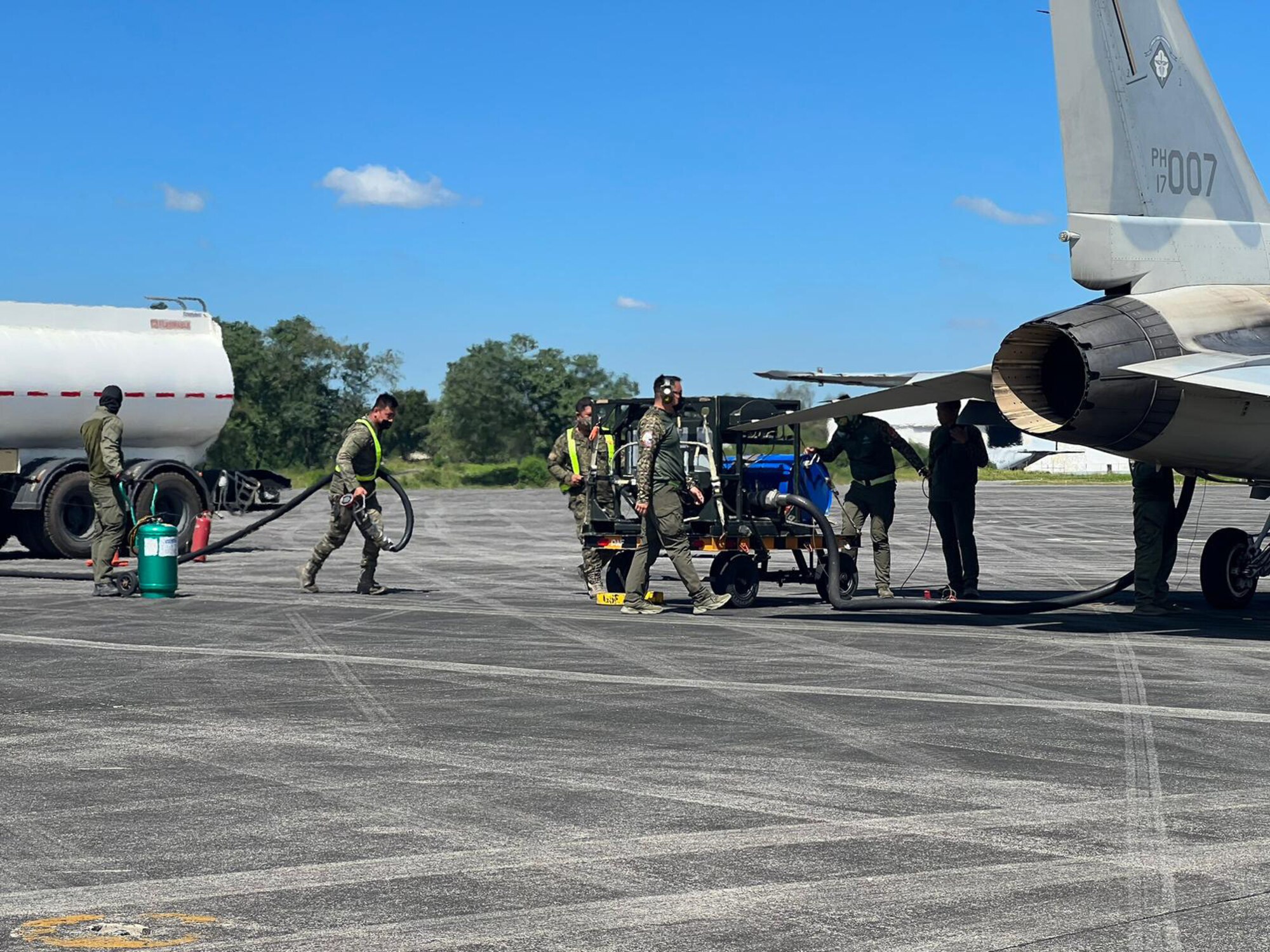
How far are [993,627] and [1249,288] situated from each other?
360 cm

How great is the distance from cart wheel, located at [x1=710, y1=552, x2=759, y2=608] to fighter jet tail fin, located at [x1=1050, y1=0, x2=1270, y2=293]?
14.8ft

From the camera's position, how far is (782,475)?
645 inches

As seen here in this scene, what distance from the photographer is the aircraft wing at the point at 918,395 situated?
13.8 m

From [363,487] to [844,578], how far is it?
5200 mm

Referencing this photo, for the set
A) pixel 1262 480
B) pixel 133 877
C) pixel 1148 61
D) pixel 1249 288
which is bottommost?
pixel 133 877

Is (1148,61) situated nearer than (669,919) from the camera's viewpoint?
No

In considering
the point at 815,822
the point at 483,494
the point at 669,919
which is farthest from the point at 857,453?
the point at 483,494

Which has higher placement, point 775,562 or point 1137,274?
point 1137,274

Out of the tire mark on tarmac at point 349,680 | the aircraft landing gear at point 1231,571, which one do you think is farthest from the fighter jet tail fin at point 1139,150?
the tire mark on tarmac at point 349,680

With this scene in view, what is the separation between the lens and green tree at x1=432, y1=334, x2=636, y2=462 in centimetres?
9919

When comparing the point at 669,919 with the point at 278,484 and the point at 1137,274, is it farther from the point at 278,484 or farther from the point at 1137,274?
the point at 278,484

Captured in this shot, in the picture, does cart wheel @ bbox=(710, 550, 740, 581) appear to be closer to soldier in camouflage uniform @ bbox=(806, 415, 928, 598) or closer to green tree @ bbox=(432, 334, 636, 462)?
soldier in camouflage uniform @ bbox=(806, 415, 928, 598)

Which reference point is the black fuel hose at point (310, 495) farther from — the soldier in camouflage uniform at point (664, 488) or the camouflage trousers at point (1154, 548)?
the camouflage trousers at point (1154, 548)

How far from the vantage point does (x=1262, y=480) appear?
1367cm
